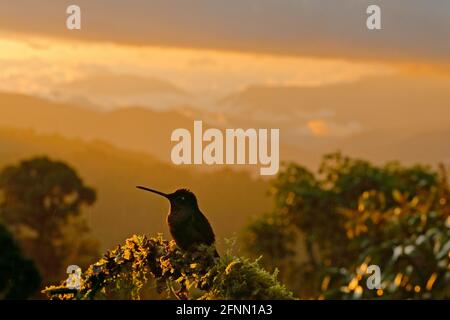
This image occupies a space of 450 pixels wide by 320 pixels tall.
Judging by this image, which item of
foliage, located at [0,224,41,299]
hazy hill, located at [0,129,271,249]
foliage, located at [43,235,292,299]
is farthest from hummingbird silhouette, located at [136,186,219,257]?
hazy hill, located at [0,129,271,249]

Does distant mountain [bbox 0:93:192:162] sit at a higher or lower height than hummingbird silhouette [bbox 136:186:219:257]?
higher

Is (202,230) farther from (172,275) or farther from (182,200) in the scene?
(172,275)

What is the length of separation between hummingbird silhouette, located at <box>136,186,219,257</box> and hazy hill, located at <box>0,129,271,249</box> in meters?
45.8

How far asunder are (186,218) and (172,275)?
0.77 m

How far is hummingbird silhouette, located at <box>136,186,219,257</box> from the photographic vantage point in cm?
380

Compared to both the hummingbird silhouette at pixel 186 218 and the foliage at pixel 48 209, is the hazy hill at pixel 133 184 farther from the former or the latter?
the hummingbird silhouette at pixel 186 218

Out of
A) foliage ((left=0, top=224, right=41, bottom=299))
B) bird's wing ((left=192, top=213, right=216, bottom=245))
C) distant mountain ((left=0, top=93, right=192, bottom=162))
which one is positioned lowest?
foliage ((left=0, top=224, right=41, bottom=299))

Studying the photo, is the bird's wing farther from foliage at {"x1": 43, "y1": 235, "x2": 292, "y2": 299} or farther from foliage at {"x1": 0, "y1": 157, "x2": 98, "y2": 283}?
foliage at {"x1": 0, "y1": 157, "x2": 98, "y2": 283}

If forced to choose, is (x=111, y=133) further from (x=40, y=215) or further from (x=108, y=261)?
(x=108, y=261)

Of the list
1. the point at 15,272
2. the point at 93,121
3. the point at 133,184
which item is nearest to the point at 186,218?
the point at 15,272

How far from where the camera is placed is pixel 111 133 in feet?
316

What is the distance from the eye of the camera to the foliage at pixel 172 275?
108 inches

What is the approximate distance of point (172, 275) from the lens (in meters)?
3.18

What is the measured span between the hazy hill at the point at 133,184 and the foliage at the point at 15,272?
83.4 ft
